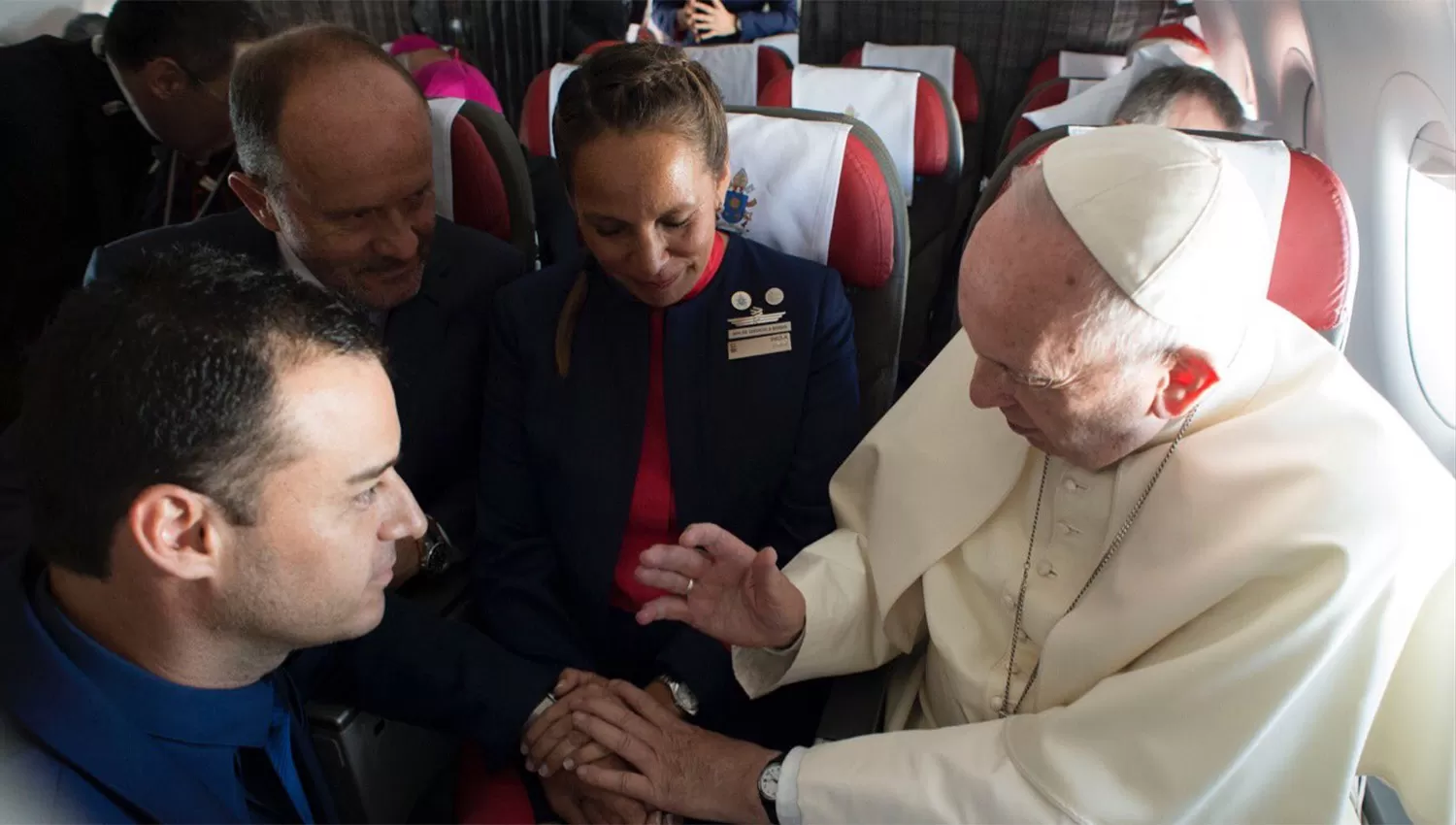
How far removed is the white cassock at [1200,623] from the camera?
1064 mm

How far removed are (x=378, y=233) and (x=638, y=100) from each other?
1.91 ft

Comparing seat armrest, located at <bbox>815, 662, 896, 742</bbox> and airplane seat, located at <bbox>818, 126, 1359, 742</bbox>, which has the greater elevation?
airplane seat, located at <bbox>818, 126, 1359, 742</bbox>

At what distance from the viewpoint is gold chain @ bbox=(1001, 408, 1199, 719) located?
1236mm

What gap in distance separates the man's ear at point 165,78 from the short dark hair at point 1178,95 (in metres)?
2.86

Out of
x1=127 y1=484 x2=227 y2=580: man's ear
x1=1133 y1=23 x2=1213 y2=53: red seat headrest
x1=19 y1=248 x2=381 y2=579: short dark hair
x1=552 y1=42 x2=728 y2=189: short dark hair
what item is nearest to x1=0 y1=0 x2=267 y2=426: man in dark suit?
x1=552 y1=42 x2=728 y2=189: short dark hair

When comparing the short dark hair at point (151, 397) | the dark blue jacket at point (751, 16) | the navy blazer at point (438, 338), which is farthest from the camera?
the dark blue jacket at point (751, 16)

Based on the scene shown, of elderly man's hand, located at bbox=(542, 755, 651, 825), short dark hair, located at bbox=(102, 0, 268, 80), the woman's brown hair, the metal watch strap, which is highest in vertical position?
the woman's brown hair

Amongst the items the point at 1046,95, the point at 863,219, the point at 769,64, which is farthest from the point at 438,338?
the point at 769,64

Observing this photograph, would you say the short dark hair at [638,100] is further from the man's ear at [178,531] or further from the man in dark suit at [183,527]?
the man's ear at [178,531]

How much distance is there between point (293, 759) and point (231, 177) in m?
1.04

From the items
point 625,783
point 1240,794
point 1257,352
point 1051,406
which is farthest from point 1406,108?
point 625,783

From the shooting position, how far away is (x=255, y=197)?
173 centimetres

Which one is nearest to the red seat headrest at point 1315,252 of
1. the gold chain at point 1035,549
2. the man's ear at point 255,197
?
the gold chain at point 1035,549

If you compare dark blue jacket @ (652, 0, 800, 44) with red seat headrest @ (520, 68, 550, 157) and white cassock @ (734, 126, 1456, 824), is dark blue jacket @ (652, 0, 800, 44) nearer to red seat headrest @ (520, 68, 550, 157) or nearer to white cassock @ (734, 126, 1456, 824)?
red seat headrest @ (520, 68, 550, 157)
